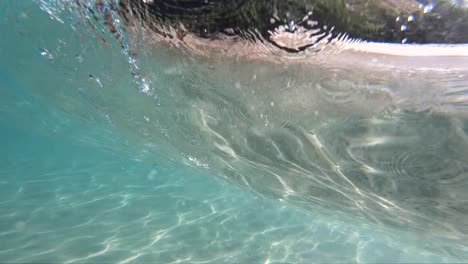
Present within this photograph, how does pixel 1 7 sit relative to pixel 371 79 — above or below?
above

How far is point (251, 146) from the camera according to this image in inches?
242

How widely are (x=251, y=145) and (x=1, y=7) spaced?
8152 millimetres

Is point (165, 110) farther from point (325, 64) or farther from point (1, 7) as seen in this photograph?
point (1, 7)

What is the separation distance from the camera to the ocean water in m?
3.16

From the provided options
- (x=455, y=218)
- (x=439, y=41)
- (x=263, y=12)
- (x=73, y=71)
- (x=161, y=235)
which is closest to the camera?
(x=439, y=41)

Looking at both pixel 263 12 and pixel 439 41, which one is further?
pixel 263 12

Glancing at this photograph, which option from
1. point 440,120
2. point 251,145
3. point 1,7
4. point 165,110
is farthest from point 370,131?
point 1,7

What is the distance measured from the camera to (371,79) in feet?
9.51

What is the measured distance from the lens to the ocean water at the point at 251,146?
3.16 m

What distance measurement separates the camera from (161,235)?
945 cm

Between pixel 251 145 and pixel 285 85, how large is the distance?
2597mm

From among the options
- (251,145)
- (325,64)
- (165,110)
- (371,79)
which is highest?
(165,110)

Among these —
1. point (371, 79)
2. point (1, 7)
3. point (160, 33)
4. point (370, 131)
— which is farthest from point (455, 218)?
point (1, 7)

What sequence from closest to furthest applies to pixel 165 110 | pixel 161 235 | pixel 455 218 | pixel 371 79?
pixel 371 79 → pixel 455 218 → pixel 165 110 → pixel 161 235
